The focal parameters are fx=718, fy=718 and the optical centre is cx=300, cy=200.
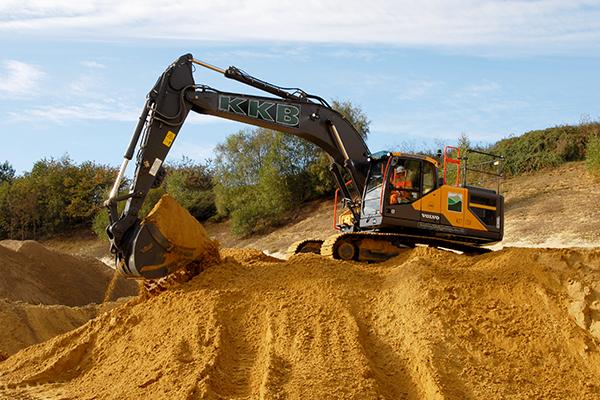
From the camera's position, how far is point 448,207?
13.1m

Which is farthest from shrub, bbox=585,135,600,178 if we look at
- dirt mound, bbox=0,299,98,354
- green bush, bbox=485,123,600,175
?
dirt mound, bbox=0,299,98,354

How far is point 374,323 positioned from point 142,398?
303 centimetres

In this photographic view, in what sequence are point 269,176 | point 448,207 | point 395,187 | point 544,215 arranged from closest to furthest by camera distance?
point 395,187 < point 448,207 < point 544,215 < point 269,176

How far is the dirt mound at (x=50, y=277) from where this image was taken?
695 inches

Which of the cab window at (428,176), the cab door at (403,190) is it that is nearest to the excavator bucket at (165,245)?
the cab door at (403,190)

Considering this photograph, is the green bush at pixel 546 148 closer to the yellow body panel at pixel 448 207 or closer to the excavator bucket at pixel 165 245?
the yellow body panel at pixel 448 207

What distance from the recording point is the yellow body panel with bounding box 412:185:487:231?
12945 mm

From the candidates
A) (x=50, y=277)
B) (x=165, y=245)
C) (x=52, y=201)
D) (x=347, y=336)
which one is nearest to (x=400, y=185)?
(x=165, y=245)

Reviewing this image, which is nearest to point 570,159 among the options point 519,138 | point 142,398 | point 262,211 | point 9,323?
point 519,138

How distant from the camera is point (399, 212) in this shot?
1273 centimetres

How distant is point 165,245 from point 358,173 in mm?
4629

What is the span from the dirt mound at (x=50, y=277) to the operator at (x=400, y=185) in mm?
9188

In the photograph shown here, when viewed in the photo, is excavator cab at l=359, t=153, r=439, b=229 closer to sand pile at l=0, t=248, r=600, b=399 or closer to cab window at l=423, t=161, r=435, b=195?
cab window at l=423, t=161, r=435, b=195

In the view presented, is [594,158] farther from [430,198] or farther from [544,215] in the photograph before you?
[430,198]
